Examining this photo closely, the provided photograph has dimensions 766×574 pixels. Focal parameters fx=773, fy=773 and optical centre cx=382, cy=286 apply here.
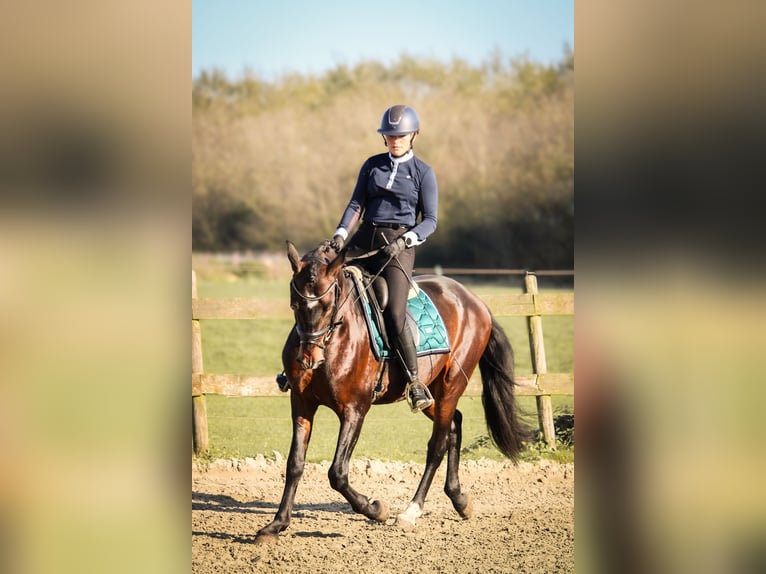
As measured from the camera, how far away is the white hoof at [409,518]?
5250 mm

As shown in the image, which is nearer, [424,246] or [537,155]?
[424,246]

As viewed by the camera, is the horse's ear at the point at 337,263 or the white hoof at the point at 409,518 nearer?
the horse's ear at the point at 337,263

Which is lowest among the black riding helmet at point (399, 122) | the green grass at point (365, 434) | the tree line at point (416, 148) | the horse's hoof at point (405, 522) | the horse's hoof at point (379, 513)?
the green grass at point (365, 434)

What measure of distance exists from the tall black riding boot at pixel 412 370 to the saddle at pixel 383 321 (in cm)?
9

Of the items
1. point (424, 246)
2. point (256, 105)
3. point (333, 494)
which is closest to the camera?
point (333, 494)

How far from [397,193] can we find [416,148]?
32.1 metres

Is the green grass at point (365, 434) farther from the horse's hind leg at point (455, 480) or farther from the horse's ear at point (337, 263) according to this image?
the horse's ear at point (337, 263)

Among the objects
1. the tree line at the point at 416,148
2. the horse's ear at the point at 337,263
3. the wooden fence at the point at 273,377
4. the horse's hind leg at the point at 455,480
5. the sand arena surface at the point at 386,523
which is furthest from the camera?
the tree line at the point at 416,148

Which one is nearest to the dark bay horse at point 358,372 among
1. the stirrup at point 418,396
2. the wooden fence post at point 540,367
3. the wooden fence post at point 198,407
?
the stirrup at point 418,396
